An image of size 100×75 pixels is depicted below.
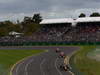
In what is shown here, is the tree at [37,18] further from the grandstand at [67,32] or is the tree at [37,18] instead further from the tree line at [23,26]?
the grandstand at [67,32]

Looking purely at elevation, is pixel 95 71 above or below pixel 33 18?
below

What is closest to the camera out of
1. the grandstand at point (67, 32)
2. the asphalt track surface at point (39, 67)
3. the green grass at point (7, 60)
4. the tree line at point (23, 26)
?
the asphalt track surface at point (39, 67)

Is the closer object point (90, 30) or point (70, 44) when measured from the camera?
point (70, 44)

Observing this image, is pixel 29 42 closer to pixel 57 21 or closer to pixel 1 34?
pixel 57 21

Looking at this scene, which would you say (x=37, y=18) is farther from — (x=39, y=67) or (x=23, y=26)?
(x=39, y=67)

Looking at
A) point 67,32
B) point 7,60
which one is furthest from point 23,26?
point 7,60

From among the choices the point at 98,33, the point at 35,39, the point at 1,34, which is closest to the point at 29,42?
the point at 35,39

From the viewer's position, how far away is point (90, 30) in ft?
371

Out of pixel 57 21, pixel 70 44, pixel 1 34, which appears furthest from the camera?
pixel 1 34

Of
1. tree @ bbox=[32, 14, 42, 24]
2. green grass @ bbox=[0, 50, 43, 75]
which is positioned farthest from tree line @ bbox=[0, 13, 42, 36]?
green grass @ bbox=[0, 50, 43, 75]

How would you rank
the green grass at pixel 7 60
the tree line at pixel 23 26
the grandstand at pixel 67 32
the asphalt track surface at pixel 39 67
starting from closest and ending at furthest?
the asphalt track surface at pixel 39 67
the green grass at pixel 7 60
the grandstand at pixel 67 32
the tree line at pixel 23 26

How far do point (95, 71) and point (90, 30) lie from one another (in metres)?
71.8

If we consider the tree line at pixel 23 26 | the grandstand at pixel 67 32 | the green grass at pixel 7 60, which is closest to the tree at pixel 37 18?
the tree line at pixel 23 26

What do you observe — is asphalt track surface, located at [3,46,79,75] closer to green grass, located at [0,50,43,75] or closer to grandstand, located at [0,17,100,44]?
green grass, located at [0,50,43,75]
